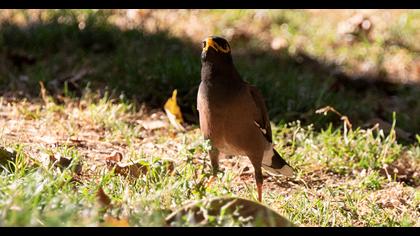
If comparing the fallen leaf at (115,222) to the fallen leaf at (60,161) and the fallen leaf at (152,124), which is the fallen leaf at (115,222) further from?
the fallen leaf at (152,124)

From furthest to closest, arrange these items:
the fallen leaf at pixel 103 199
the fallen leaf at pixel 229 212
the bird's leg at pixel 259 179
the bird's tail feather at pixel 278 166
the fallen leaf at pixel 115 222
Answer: the bird's tail feather at pixel 278 166
the bird's leg at pixel 259 179
the fallen leaf at pixel 103 199
the fallen leaf at pixel 229 212
the fallen leaf at pixel 115 222

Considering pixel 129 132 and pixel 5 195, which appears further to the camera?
pixel 129 132

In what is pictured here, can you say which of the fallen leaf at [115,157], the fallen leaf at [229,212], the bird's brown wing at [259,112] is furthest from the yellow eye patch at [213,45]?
the fallen leaf at [229,212]

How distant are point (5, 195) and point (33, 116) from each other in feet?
8.63

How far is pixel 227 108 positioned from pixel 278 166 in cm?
85

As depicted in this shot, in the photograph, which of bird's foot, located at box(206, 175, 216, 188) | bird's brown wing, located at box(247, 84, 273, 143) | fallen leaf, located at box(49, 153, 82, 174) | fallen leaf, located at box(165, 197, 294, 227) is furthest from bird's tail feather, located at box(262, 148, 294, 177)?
fallen leaf, located at box(165, 197, 294, 227)

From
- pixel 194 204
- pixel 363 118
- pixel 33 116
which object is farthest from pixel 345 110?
pixel 194 204

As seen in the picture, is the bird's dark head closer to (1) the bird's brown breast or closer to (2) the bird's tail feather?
(1) the bird's brown breast

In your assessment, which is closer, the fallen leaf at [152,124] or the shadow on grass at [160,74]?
the fallen leaf at [152,124]

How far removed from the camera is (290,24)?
9.05 m

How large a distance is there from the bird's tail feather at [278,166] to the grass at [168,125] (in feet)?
0.41

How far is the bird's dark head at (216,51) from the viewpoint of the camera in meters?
4.32

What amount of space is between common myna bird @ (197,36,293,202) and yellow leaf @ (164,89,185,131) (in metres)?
1.39

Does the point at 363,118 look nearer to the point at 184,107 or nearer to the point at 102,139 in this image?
the point at 184,107
